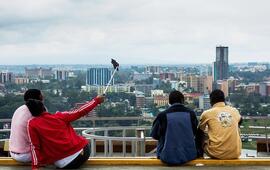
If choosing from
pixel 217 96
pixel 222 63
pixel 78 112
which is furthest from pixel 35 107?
pixel 222 63

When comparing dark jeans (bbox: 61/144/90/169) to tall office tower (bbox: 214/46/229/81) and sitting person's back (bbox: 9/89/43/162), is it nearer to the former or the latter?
Answer: sitting person's back (bbox: 9/89/43/162)

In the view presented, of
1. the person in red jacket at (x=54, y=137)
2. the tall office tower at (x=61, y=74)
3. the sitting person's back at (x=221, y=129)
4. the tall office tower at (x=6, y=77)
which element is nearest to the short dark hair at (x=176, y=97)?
the sitting person's back at (x=221, y=129)

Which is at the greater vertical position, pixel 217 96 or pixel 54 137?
pixel 217 96

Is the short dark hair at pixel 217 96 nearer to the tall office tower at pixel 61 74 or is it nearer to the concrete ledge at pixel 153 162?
the concrete ledge at pixel 153 162

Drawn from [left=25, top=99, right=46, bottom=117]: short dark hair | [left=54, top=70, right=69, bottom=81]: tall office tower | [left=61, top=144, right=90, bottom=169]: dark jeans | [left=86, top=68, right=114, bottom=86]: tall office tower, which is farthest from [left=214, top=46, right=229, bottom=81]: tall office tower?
[left=25, top=99, right=46, bottom=117]: short dark hair

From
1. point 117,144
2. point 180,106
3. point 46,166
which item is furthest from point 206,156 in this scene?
point 117,144

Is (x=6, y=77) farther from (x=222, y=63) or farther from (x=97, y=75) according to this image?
(x=222, y=63)

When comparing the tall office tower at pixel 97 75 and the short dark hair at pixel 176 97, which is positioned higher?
the tall office tower at pixel 97 75

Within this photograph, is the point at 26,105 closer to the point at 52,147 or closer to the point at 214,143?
the point at 52,147
